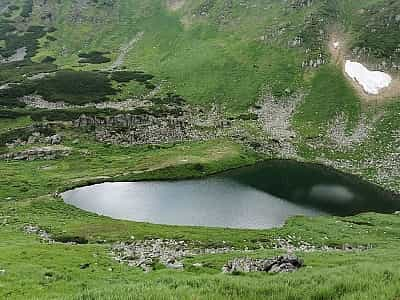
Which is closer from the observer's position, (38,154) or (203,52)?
(38,154)

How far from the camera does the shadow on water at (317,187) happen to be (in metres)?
72.6

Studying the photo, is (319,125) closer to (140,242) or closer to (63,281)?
(140,242)

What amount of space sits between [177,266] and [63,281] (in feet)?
35.8

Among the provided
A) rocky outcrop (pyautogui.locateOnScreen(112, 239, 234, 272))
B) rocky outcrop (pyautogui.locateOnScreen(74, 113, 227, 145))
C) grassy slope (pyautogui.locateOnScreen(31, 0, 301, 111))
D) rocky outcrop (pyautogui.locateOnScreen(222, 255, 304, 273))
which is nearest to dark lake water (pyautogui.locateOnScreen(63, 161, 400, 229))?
rocky outcrop (pyautogui.locateOnScreen(112, 239, 234, 272))

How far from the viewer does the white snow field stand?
11697cm

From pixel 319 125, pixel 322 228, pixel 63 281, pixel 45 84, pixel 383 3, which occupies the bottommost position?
pixel 63 281

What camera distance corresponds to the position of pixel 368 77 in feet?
398

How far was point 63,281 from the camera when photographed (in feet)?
92.2

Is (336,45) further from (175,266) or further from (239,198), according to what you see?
(175,266)

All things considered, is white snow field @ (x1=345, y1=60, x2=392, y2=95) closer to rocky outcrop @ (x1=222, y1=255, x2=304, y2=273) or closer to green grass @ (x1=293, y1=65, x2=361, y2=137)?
green grass @ (x1=293, y1=65, x2=361, y2=137)

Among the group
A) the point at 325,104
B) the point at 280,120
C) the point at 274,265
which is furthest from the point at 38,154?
the point at 274,265

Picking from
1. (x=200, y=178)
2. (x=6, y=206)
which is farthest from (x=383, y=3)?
(x=6, y=206)

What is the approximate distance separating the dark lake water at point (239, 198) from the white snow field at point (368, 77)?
125 ft

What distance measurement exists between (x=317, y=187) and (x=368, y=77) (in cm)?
5234
